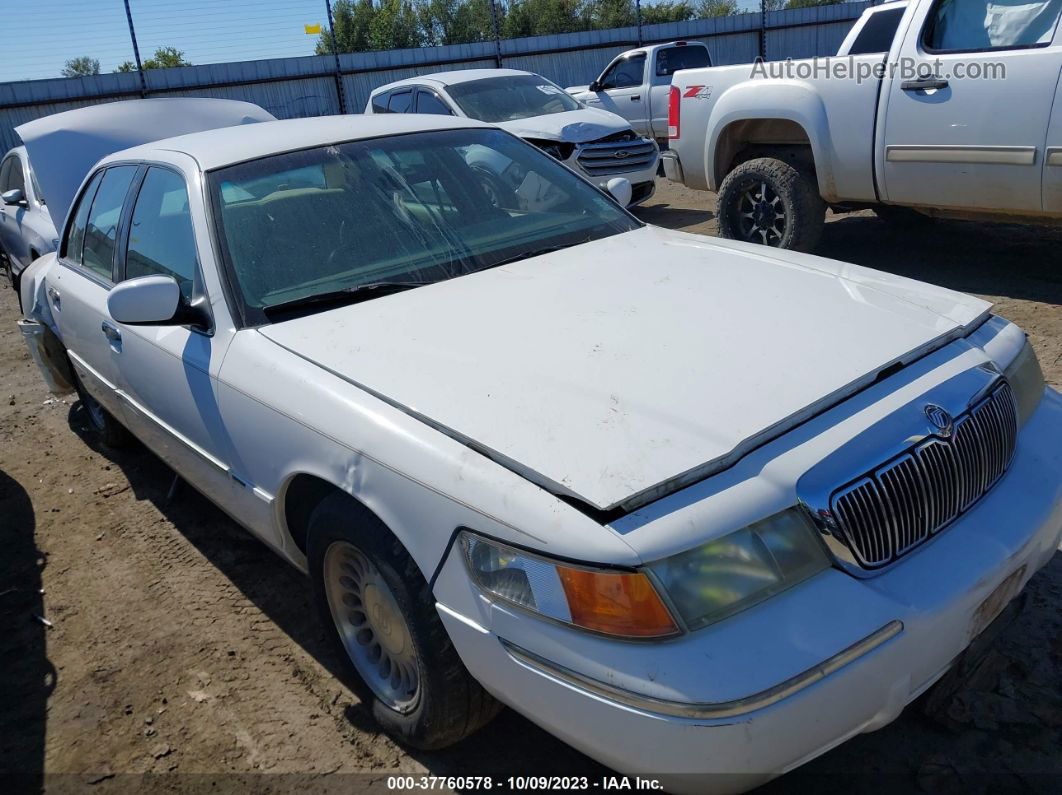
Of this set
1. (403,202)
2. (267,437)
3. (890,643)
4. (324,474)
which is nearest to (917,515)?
(890,643)

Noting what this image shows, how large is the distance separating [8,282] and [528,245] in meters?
10.6

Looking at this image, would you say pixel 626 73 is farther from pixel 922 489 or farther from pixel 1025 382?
pixel 922 489

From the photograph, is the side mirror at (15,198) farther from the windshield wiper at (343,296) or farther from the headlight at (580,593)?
the headlight at (580,593)

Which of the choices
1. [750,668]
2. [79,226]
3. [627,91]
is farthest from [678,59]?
[750,668]

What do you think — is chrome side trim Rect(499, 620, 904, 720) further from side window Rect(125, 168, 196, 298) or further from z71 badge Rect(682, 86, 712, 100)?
z71 badge Rect(682, 86, 712, 100)

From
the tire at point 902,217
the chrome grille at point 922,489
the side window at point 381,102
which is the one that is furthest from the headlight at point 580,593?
the side window at point 381,102

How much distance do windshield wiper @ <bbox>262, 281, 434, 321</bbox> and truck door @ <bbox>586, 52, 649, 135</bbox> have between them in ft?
41.0

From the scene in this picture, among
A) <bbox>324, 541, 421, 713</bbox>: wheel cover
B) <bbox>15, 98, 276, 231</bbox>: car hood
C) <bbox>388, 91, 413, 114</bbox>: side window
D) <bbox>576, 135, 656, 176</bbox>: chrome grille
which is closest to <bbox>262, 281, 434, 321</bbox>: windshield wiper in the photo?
<bbox>324, 541, 421, 713</bbox>: wheel cover

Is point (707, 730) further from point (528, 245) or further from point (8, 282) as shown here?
point (8, 282)

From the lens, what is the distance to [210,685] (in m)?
3.08

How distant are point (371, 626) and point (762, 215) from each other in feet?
17.6

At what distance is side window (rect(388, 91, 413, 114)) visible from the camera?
11031 millimetres

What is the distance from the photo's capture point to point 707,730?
5.74ft

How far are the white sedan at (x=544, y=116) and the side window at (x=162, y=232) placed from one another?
6046 millimetres
